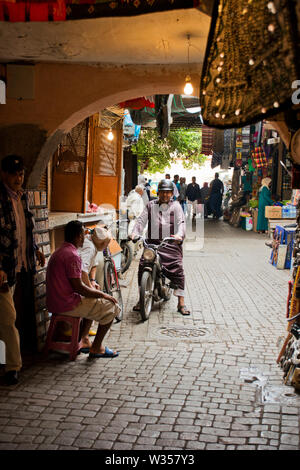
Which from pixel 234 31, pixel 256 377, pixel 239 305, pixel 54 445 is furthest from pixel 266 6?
pixel 239 305

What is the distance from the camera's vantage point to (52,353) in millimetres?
5723

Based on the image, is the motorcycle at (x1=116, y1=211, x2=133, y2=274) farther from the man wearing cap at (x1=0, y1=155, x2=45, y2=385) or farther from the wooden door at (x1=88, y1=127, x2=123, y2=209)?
the man wearing cap at (x1=0, y1=155, x2=45, y2=385)

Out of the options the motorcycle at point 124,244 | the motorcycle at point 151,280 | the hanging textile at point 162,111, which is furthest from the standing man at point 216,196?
the motorcycle at point 151,280

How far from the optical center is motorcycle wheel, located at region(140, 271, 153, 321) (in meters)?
7.20

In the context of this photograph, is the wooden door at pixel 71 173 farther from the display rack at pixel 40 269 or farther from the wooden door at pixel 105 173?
the display rack at pixel 40 269

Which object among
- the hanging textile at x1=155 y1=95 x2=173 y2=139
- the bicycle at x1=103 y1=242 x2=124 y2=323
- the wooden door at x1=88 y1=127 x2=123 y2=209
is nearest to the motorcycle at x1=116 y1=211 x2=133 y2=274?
the wooden door at x1=88 y1=127 x2=123 y2=209

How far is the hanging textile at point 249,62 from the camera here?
7.17 feet

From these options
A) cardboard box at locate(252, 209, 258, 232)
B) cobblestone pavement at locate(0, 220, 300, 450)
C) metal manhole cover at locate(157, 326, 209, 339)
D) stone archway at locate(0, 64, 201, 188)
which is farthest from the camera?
cardboard box at locate(252, 209, 258, 232)

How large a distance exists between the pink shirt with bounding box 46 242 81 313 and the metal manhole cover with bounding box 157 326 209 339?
174cm

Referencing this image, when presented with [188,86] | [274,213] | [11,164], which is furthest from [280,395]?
[274,213]

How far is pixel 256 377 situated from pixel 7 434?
8.18ft

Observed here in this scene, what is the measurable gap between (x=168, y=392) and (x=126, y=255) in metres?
7.29

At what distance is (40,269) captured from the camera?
5828 millimetres
